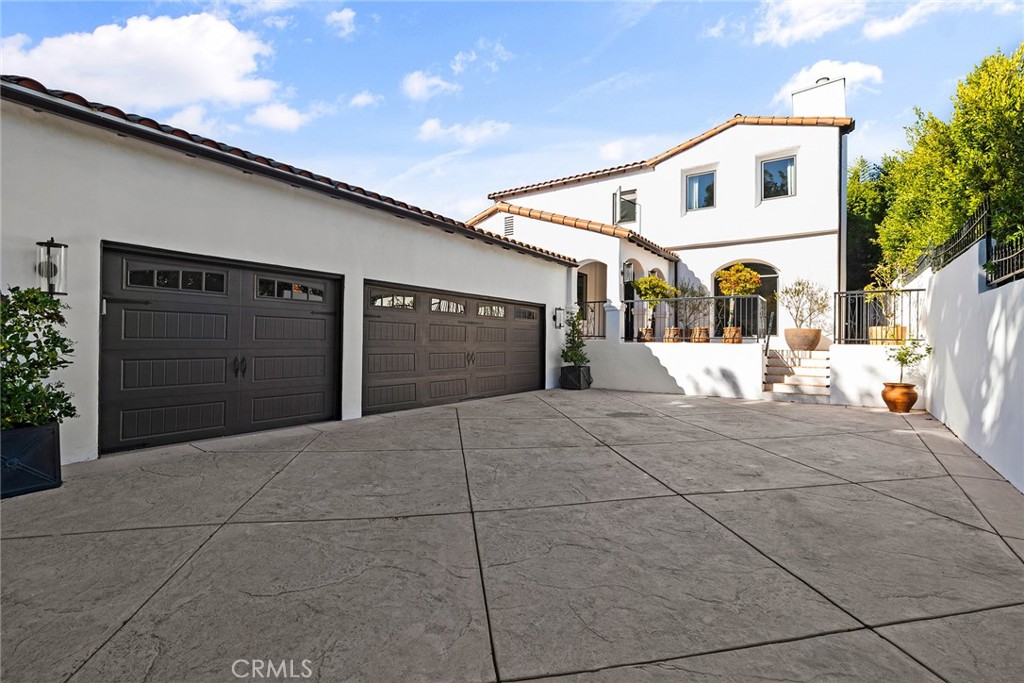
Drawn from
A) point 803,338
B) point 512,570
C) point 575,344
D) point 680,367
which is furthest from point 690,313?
point 512,570

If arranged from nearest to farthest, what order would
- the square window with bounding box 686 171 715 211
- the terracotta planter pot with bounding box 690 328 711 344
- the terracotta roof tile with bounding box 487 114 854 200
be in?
the terracotta planter pot with bounding box 690 328 711 344 → the terracotta roof tile with bounding box 487 114 854 200 → the square window with bounding box 686 171 715 211

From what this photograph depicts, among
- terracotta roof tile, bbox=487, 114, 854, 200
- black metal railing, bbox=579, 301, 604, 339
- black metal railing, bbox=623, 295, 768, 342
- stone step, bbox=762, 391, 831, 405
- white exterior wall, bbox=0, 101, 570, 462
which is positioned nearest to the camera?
white exterior wall, bbox=0, 101, 570, 462

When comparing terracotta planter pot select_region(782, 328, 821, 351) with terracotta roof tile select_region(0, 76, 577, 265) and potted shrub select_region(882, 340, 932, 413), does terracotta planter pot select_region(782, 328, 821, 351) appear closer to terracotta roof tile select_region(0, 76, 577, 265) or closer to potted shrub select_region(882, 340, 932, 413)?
potted shrub select_region(882, 340, 932, 413)

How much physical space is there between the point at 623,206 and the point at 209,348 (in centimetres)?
1480

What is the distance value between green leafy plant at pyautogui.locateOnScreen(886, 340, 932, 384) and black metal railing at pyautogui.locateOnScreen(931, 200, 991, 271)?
150cm

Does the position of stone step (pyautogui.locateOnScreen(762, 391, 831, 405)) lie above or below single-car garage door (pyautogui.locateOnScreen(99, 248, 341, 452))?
below

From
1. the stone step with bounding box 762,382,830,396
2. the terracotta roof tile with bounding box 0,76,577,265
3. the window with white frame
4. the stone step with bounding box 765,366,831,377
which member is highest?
the window with white frame

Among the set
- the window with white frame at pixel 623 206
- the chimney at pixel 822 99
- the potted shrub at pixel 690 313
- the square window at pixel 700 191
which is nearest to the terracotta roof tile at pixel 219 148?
the potted shrub at pixel 690 313

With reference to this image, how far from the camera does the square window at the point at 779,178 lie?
14.9 metres

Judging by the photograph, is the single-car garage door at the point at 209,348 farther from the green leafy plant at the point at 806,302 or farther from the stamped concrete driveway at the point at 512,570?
the green leafy plant at the point at 806,302

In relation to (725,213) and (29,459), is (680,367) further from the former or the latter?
(29,459)

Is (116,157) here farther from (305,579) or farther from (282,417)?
(305,579)

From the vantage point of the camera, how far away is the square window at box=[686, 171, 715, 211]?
16047mm

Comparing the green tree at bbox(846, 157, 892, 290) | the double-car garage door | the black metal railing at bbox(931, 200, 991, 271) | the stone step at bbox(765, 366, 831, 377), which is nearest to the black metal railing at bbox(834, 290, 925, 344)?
the stone step at bbox(765, 366, 831, 377)
